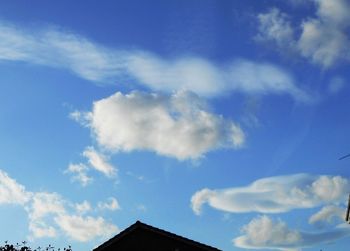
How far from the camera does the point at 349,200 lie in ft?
98.3

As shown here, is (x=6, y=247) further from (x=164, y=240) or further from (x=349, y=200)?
(x=349, y=200)

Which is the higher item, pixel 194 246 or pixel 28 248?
pixel 28 248

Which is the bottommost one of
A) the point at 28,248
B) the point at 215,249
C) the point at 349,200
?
the point at 215,249

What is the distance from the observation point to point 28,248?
59594mm

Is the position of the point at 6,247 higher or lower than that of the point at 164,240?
higher

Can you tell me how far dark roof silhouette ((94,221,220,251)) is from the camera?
29391 mm

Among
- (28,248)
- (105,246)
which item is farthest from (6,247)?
(105,246)

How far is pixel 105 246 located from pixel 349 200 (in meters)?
17.7

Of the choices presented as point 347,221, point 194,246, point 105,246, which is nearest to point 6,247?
point 105,246

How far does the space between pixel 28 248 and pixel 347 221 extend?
150ft

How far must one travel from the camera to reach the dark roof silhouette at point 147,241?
29.4m

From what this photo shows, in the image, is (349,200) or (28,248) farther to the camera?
(28,248)

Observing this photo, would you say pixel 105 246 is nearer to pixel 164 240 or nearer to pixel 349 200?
pixel 164 240

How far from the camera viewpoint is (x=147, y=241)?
2981 centimetres
